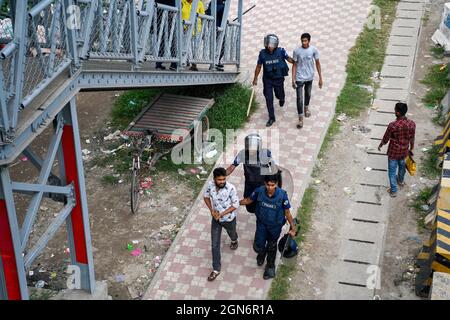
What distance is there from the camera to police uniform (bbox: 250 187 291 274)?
25.4 feet

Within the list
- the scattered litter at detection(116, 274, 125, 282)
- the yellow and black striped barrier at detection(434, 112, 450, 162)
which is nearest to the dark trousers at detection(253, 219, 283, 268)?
the scattered litter at detection(116, 274, 125, 282)

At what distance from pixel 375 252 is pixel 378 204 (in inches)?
40.3

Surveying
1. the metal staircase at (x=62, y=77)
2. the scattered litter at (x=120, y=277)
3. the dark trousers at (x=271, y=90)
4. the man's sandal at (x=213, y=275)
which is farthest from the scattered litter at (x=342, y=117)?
the scattered litter at (x=120, y=277)

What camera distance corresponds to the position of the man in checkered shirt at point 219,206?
7865mm

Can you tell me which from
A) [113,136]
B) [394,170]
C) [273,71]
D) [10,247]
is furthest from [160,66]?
[10,247]

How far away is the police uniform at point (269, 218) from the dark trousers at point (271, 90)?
10.4 ft

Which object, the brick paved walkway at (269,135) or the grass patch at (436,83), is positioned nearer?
the brick paved walkway at (269,135)

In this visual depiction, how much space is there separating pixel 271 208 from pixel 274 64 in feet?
11.1

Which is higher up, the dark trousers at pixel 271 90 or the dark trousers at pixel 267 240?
the dark trousers at pixel 271 90

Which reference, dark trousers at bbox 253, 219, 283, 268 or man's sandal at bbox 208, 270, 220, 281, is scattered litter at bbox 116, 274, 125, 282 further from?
dark trousers at bbox 253, 219, 283, 268

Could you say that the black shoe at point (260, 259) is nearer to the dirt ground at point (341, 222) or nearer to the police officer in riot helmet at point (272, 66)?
the dirt ground at point (341, 222)

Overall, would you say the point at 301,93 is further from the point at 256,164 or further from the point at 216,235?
the point at 216,235

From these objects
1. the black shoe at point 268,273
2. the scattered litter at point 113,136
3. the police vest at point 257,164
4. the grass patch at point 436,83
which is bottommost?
the black shoe at point 268,273

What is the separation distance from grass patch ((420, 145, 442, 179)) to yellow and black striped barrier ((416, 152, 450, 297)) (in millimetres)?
1295
